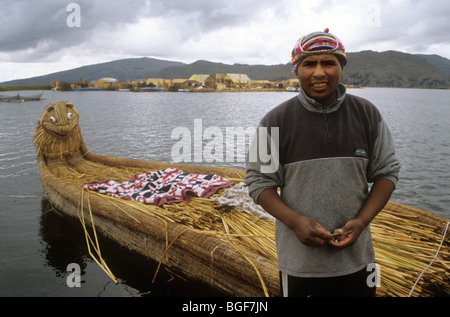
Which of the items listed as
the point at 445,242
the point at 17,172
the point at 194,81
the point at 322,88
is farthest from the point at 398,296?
the point at 194,81

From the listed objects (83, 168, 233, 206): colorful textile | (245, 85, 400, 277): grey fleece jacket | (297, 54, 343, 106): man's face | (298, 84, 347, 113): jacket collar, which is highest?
(297, 54, 343, 106): man's face

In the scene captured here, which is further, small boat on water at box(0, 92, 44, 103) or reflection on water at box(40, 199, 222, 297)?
small boat on water at box(0, 92, 44, 103)

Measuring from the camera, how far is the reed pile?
2498 millimetres

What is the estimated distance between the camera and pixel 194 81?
9019cm

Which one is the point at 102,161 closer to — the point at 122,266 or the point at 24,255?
the point at 24,255

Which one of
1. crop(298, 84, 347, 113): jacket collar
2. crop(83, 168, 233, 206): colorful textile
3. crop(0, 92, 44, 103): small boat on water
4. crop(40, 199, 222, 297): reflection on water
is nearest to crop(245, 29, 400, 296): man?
crop(298, 84, 347, 113): jacket collar

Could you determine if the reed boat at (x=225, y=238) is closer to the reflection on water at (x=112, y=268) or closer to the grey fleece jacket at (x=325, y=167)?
the reflection on water at (x=112, y=268)

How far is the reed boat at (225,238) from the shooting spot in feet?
8.36

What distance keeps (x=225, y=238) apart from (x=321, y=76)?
2181 millimetres

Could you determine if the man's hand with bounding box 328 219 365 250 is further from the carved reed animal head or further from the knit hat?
the carved reed animal head

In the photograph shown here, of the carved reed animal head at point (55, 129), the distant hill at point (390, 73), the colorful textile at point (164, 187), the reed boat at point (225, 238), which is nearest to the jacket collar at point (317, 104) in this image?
the reed boat at point (225, 238)

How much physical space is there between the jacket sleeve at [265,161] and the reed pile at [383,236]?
154 cm

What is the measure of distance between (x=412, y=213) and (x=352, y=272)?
2552 millimetres

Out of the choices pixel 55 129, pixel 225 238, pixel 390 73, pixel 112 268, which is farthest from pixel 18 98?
pixel 390 73
